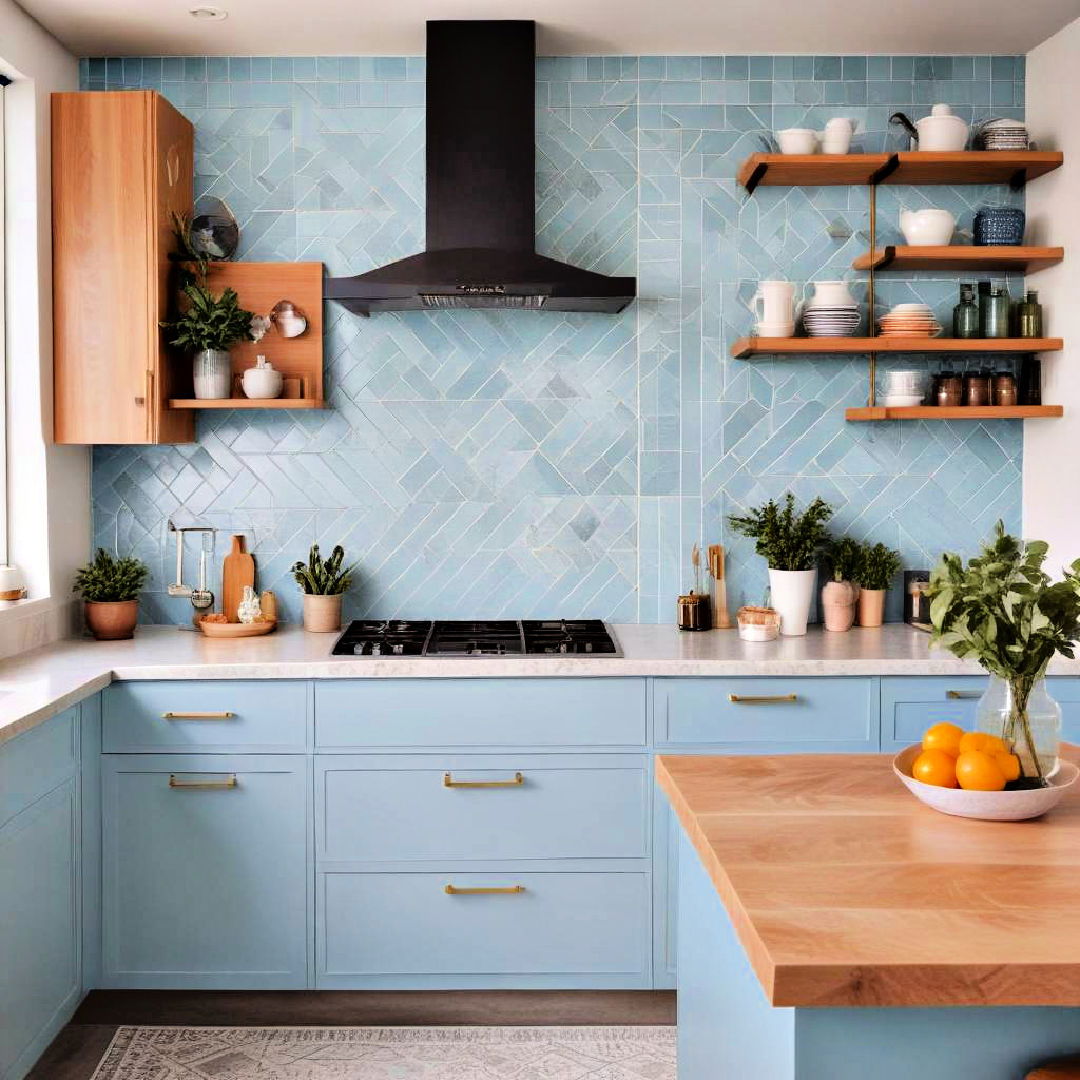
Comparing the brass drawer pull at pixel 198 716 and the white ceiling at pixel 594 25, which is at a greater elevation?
the white ceiling at pixel 594 25

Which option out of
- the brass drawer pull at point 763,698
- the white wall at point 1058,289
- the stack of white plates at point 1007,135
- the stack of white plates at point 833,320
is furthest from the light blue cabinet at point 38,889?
the stack of white plates at point 1007,135

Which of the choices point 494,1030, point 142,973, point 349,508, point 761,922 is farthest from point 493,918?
A: point 761,922

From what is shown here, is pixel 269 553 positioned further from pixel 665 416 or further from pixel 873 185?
pixel 873 185

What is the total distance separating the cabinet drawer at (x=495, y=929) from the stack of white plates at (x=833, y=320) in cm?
176

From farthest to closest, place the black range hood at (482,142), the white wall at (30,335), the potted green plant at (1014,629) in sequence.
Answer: the black range hood at (482,142) < the white wall at (30,335) < the potted green plant at (1014,629)

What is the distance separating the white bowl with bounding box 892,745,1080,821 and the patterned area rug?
4.65ft

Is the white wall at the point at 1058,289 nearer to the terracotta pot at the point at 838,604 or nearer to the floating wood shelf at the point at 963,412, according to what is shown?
the floating wood shelf at the point at 963,412

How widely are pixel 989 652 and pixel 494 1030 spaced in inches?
75.5

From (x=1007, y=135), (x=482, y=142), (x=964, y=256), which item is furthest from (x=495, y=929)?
(x=1007, y=135)

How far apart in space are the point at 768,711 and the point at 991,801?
146 centimetres

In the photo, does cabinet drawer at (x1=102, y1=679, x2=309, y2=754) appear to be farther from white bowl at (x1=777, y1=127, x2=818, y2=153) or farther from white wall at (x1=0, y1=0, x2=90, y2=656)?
white bowl at (x1=777, y1=127, x2=818, y2=153)

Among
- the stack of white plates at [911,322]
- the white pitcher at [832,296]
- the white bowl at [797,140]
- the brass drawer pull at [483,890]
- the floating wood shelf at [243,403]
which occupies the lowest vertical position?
the brass drawer pull at [483,890]

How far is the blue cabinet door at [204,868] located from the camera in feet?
10.1

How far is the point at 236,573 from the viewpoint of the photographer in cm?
372
